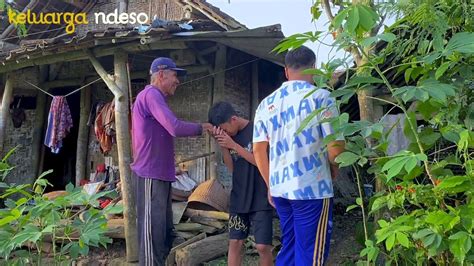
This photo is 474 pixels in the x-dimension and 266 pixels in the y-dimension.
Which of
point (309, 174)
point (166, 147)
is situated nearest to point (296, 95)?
point (309, 174)

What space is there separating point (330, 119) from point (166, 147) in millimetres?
1795

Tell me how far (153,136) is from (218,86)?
3404mm

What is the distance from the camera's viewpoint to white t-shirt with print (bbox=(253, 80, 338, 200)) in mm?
2611

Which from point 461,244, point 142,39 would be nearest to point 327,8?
point 461,244

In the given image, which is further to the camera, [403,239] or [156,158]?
[156,158]

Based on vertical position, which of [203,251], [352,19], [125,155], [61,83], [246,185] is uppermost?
[61,83]

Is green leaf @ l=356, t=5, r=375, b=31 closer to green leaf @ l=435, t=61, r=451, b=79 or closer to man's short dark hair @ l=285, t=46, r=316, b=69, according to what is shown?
green leaf @ l=435, t=61, r=451, b=79

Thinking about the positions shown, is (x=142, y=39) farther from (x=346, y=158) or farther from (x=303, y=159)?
(x=346, y=158)

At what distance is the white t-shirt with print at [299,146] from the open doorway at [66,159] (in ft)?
23.6

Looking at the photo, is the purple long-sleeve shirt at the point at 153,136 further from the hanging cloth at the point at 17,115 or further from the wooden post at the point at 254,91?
the hanging cloth at the point at 17,115

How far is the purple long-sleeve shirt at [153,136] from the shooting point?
12.0ft

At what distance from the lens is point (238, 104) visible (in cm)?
751

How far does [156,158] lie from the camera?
147 inches

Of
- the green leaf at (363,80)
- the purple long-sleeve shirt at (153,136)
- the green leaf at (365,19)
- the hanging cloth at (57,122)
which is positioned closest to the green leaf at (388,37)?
the green leaf at (365,19)
